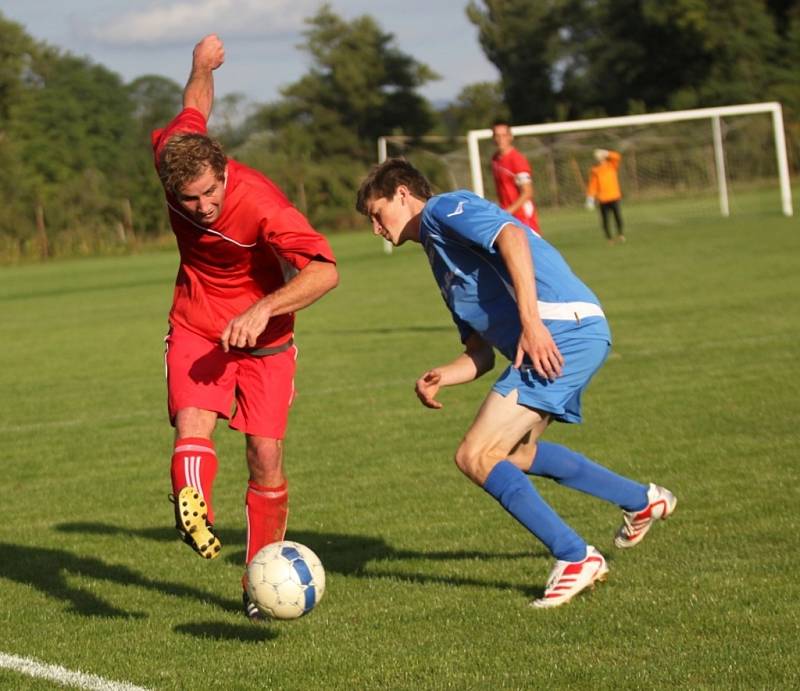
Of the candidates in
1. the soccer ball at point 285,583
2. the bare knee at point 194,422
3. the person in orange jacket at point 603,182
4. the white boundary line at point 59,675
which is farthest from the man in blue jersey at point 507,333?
the person in orange jacket at point 603,182

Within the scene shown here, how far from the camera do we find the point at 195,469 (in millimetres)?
5156

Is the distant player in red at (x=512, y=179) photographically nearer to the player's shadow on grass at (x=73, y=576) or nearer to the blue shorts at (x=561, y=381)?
the player's shadow on grass at (x=73, y=576)

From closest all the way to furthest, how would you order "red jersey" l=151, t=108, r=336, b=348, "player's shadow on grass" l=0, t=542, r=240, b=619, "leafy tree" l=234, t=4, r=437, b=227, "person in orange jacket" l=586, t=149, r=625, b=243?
1. "red jersey" l=151, t=108, r=336, b=348
2. "player's shadow on grass" l=0, t=542, r=240, b=619
3. "person in orange jacket" l=586, t=149, r=625, b=243
4. "leafy tree" l=234, t=4, r=437, b=227

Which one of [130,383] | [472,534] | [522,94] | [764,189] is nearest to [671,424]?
[472,534]

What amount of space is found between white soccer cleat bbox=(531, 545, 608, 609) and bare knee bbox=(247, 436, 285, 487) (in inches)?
45.9

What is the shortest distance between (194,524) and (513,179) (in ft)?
29.8

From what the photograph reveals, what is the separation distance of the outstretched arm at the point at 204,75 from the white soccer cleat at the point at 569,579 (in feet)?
7.61

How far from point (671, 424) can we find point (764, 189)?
30.7 metres

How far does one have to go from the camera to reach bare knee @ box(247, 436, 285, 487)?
5445 millimetres

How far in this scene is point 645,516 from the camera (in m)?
5.66

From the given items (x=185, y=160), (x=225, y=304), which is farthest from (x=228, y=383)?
(x=185, y=160)

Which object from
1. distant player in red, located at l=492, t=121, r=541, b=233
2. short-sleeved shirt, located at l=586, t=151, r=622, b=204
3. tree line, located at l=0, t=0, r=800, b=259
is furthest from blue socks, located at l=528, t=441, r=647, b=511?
tree line, located at l=0, t=0, r=800, b=259

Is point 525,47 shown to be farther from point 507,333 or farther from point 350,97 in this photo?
point 507,333

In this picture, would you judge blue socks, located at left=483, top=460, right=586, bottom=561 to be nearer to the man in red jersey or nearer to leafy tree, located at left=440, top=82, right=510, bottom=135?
the man in red jersey
